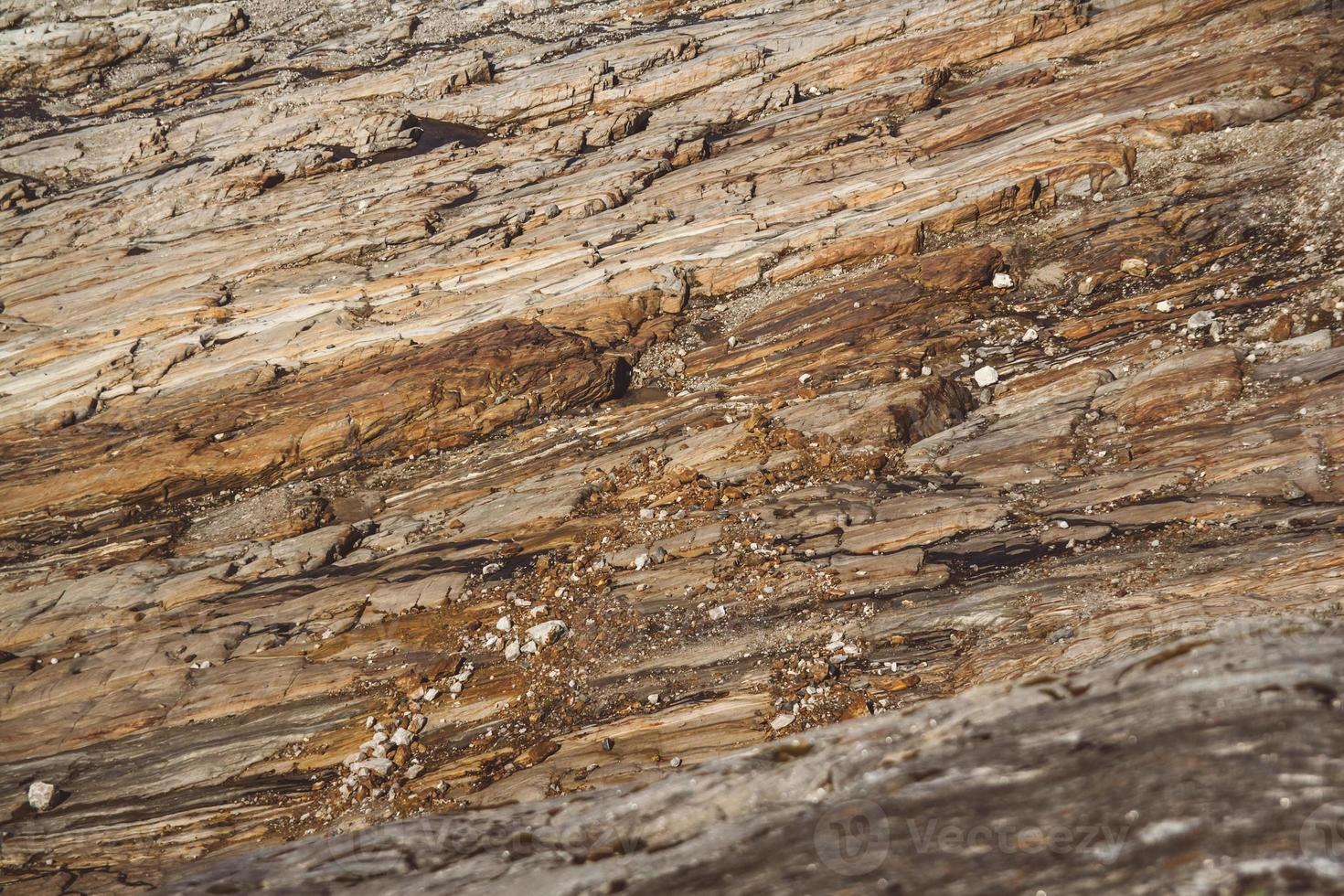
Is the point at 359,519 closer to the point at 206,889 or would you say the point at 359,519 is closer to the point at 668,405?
the point at 668,405

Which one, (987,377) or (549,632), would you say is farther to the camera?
(987,377)

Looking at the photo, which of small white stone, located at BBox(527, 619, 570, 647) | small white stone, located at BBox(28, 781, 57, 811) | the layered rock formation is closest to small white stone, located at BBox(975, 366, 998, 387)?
the layered rock formation

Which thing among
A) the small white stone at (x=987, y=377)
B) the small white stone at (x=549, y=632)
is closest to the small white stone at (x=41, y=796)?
the small white stone at (x=549, y=632)

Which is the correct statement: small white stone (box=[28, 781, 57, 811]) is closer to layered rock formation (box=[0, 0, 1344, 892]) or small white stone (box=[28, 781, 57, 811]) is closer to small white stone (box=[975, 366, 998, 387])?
layered rock formation (box=[0, 0, 1344, 892])

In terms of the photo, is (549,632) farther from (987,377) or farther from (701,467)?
(987,377)

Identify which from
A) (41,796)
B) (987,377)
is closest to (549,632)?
(41,796)

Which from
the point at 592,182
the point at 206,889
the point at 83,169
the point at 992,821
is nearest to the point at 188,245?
the point at 83,169

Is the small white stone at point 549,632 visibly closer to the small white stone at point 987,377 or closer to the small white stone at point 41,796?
the small white stone at point 41,796
